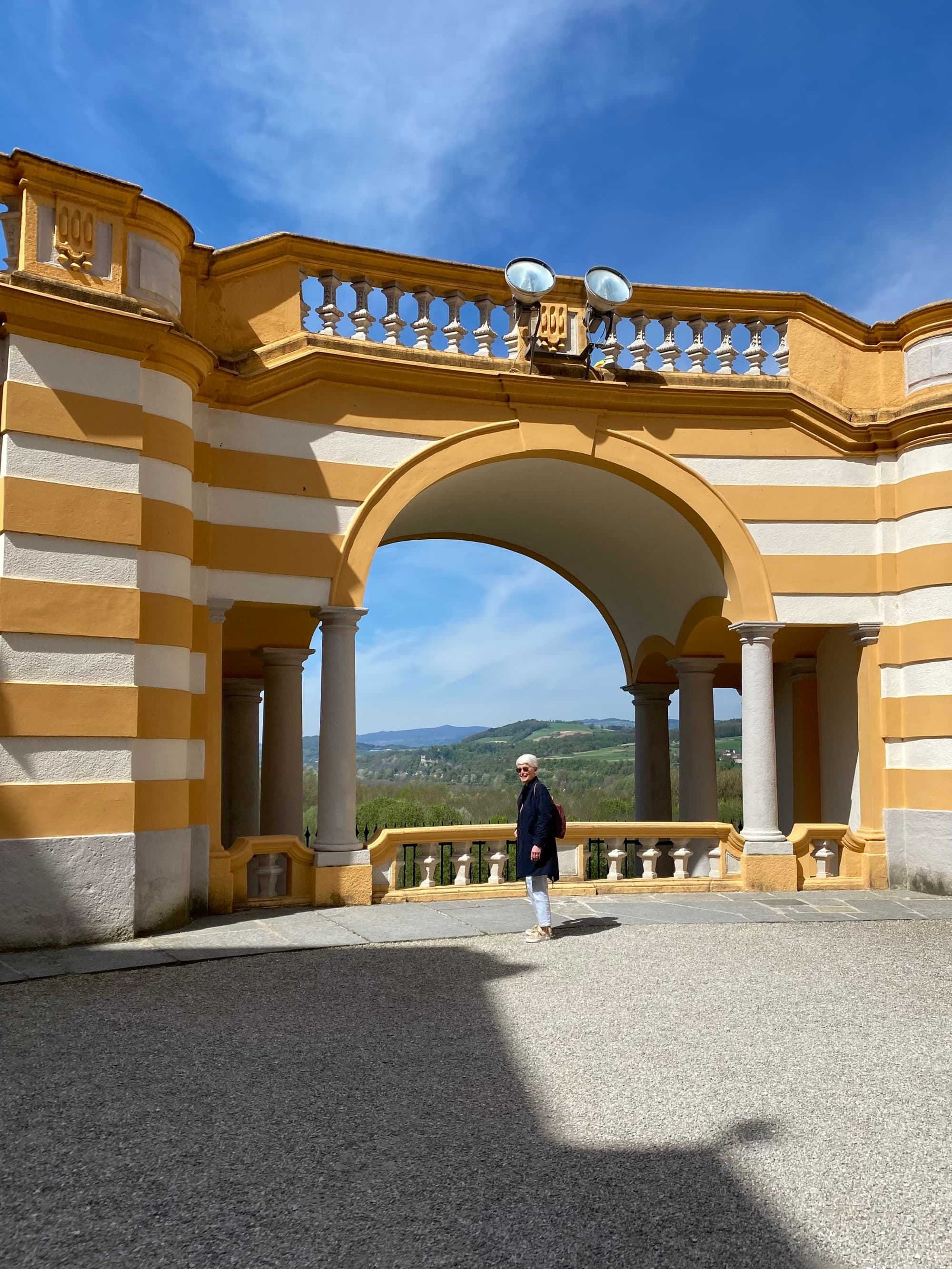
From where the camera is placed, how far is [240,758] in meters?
16.0

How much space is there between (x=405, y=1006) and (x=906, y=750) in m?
7.05

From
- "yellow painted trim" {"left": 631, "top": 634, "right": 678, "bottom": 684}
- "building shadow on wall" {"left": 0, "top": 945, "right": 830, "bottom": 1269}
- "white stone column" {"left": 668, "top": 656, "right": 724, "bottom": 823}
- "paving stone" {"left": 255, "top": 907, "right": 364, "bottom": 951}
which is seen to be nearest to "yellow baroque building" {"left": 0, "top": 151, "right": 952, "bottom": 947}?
"paving stone" {"left": 255, "top": 907, "right": 364, "bottom": 951}

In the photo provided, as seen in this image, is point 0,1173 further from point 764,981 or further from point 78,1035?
point 764,981

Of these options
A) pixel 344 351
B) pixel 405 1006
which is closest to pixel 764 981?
pixel 405 1006

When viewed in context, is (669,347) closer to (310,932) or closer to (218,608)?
(218,608)

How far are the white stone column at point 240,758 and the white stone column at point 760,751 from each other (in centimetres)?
760

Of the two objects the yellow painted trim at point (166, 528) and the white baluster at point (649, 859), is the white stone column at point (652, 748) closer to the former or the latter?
the white baluster at point (649, 859)

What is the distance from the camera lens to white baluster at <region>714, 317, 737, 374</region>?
1139 cm

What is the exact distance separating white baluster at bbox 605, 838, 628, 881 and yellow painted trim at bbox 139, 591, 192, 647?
487 centimetres

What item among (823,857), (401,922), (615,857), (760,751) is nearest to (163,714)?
(401,922)

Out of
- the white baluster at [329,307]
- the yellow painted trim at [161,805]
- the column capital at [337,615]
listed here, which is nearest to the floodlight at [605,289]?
the white baluster at [329,307]

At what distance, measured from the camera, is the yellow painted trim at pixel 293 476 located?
384 inches

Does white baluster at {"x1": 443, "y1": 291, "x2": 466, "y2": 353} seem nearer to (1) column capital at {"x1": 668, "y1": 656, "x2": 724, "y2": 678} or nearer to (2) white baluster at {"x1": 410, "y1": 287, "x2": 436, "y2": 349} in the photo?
(2) white baluster at {"x1": 410, "y1": 287, "x2": 436, "y2": 349}

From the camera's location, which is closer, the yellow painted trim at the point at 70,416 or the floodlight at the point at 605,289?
the yellow painted trim at the point at 70,416
